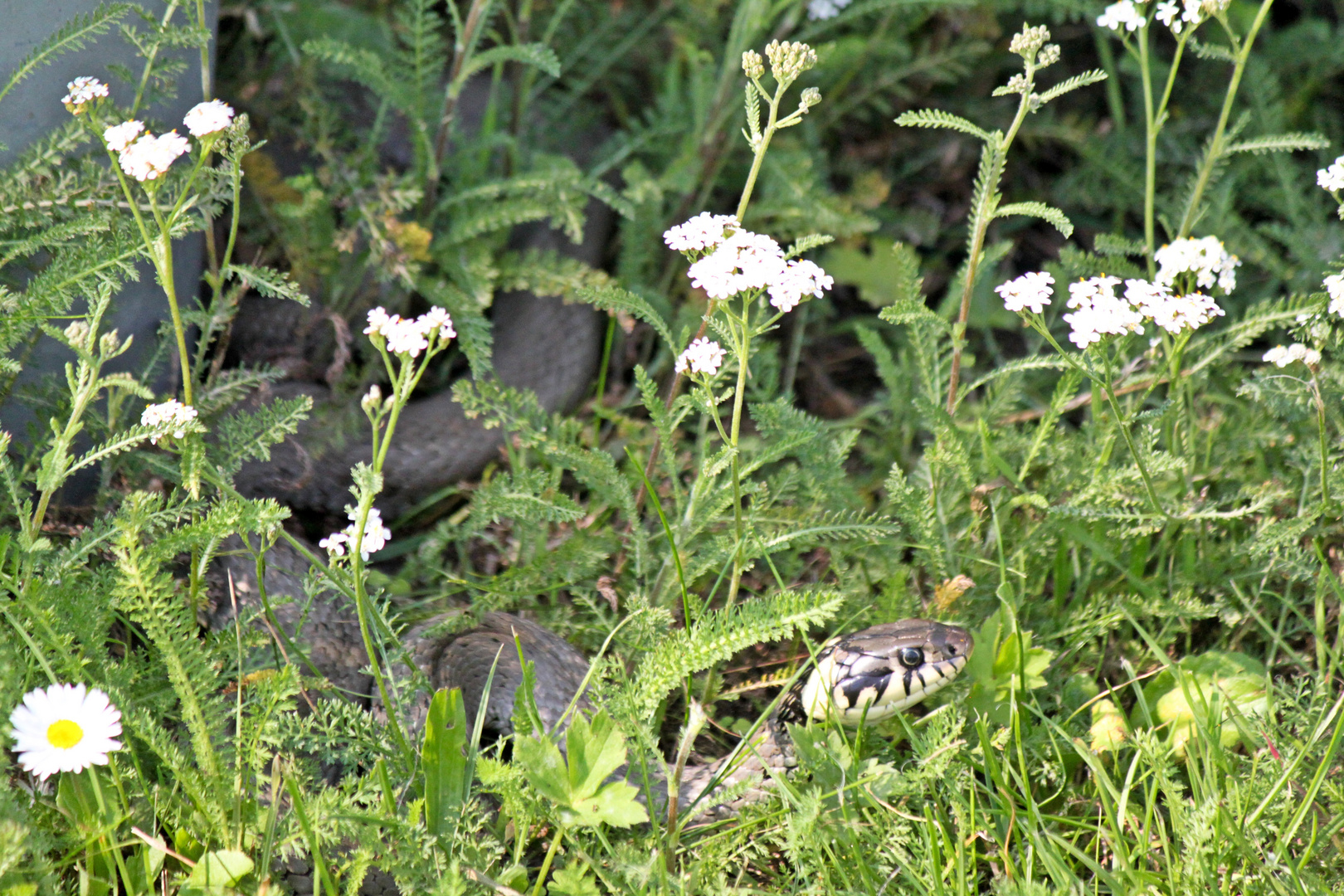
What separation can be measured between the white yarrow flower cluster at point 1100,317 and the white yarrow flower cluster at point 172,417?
5.49 ft

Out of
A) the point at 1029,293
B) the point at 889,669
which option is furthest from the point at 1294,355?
the point at 889,669

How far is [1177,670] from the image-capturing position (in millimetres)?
2309

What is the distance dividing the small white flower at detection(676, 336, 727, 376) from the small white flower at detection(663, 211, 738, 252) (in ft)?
0.61

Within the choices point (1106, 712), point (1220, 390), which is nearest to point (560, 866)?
point (1106, 712)

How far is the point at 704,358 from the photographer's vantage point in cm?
199

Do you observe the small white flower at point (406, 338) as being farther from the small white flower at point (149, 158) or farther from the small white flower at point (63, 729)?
the small white flower at point (63, 729)

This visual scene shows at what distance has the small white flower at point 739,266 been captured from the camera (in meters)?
1.90

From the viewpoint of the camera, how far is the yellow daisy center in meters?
1.87

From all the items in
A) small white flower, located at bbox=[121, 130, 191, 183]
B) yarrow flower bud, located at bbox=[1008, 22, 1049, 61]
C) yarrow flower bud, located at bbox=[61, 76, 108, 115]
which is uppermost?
yarrow flower bud, located at bbox=[61, 76, 108, 115]

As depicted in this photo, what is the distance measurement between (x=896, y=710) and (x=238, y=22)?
303cm

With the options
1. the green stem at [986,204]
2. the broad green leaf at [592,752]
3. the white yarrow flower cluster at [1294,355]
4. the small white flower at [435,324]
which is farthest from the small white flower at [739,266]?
the white yarrow flower cluster at [1294,355]

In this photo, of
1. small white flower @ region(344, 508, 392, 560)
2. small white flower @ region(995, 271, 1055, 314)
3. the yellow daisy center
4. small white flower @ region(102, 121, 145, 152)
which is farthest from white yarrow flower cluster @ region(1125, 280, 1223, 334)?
the yellow daisy center

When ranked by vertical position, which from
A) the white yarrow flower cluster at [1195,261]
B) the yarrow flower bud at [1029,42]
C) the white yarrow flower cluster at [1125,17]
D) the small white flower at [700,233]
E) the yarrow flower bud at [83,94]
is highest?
the yarrow flower bud at [83,94]

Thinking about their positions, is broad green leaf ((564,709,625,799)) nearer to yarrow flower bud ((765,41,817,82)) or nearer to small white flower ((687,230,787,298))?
small white flower ((687,230,787,298))
